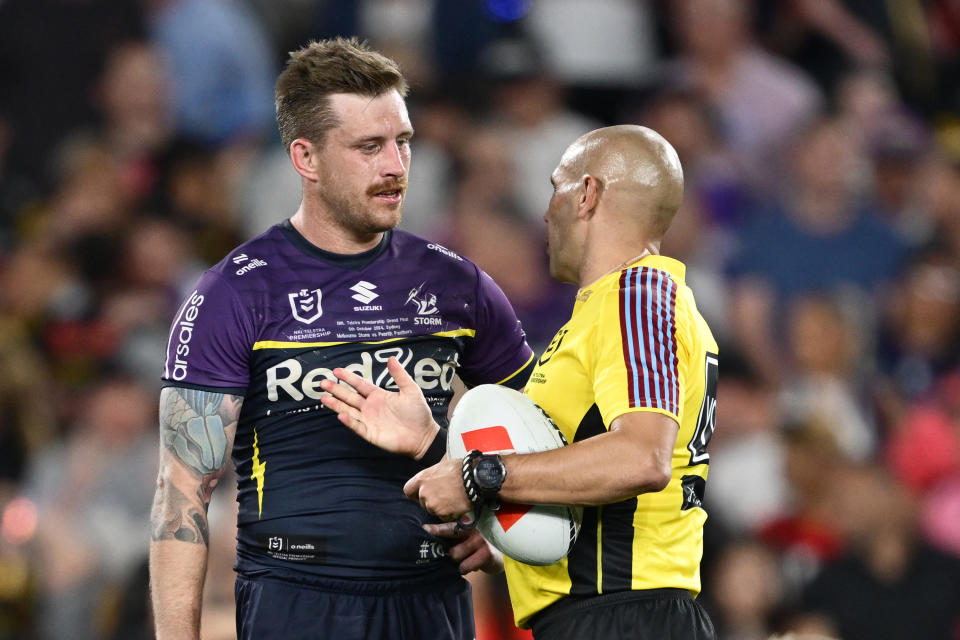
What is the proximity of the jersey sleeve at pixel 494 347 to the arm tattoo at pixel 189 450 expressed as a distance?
74 cm

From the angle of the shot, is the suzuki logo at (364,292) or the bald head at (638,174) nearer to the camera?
the bald head at (638,174)

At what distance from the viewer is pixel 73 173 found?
799 cm

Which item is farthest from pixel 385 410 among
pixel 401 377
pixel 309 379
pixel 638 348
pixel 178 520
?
pixel 638 348

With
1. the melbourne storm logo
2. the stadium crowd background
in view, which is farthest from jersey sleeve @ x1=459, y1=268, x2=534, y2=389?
the stadium crowd background

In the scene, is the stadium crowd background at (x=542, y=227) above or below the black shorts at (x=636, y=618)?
above

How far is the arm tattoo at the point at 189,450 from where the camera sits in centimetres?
340

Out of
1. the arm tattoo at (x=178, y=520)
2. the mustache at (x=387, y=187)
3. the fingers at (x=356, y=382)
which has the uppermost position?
the mustache at (x=387, y=187)

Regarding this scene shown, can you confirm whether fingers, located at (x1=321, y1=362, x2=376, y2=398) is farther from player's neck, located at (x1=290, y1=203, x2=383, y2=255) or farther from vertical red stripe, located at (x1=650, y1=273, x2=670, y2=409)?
vertical red stripe, located at (x1=650, y1=273, x2=670, y2=409)

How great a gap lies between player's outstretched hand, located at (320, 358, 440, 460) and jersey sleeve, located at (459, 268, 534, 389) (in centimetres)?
40

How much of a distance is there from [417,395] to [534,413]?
36cm

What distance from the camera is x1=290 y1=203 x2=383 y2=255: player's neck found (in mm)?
3654

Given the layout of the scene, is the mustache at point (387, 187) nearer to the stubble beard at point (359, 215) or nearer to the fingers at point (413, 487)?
the stubble beard at point (359, 215)

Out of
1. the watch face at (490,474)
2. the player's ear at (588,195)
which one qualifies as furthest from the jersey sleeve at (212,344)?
the player's ear at (588,195)

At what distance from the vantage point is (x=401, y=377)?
11.3ft
